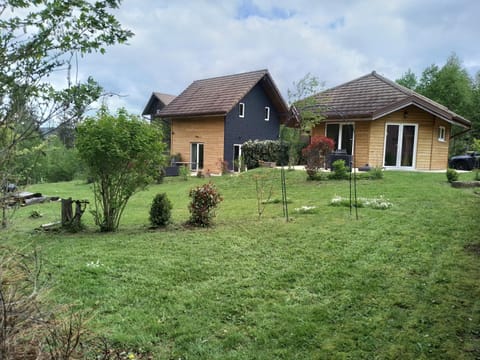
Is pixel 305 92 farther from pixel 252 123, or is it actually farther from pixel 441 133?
pixel 441 133

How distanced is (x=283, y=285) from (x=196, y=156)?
18.7 metres

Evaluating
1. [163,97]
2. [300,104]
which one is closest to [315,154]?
[300,104]

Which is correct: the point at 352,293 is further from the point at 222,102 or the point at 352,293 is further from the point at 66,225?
the point at 222,102

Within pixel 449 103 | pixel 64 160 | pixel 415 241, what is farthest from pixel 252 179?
pixel 449 103

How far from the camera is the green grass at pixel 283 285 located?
298 cm

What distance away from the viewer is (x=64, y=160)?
30.1 m

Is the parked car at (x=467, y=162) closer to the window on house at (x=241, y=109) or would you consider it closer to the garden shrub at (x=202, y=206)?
the window on house at (x=241, y=109)

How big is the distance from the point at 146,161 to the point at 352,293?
15.3 ft

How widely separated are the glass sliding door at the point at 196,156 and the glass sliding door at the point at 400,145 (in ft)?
35.1

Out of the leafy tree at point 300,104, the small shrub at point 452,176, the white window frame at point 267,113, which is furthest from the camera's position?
the white window frame at point 267,113

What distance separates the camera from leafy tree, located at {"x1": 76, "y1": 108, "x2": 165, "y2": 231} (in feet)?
21.5

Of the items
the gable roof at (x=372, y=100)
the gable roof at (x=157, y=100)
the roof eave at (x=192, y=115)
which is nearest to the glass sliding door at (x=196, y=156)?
the roof eave at (x=192, y=115)

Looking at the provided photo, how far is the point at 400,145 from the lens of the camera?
16938 millimetres

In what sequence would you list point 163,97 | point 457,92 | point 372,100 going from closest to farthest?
1. point 372,100
2. point 163,97
3. point 457,92
